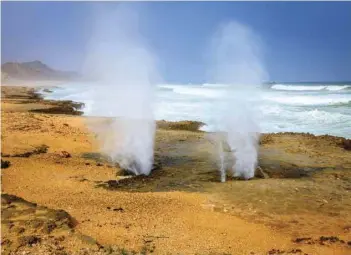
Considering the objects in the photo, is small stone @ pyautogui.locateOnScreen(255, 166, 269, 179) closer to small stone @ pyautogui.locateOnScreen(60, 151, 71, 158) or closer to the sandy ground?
the sandy ground

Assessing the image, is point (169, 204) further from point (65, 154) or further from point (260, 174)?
point (65, 154)

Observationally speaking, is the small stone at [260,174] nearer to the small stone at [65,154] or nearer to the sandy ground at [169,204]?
the sandy ground at [169,204]

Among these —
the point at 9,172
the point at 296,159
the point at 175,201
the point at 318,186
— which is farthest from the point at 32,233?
the point at 296,159

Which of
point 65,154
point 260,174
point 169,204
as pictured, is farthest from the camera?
point 65,154

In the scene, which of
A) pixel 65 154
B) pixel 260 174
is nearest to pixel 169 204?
pixel 260 174

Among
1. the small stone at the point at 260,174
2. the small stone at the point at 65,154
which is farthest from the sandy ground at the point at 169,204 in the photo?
the small stone at the point at 260,174

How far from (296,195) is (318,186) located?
1.32 meters

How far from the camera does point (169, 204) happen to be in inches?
321

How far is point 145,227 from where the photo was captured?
22.5 ft

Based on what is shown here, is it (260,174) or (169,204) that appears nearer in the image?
(169,204)

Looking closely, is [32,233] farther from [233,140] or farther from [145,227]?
[233,140]

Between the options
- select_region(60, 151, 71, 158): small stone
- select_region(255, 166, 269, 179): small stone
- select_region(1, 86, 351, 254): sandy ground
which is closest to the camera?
select_region(1, 86, 351, 254): sandy ground

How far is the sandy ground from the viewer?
6203 mm

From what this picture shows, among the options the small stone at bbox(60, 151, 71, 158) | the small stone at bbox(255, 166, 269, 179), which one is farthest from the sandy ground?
the small stone at bbox(255, 166, 269, 179)
